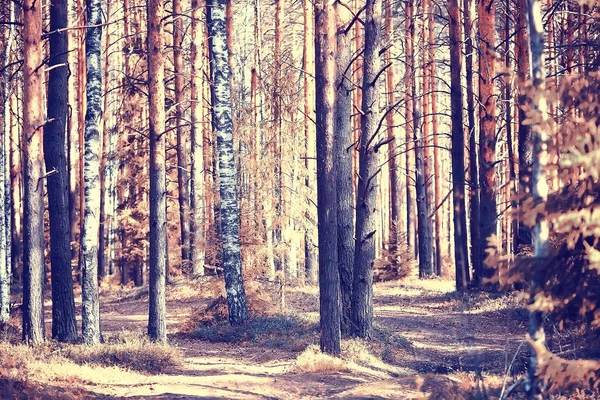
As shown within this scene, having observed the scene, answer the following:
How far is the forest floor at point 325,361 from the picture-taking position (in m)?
9.68

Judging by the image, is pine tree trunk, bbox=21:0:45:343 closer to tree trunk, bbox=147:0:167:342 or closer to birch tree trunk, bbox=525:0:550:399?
tree trunk, bbox=147:0:167:342

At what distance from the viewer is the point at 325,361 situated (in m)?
11.9

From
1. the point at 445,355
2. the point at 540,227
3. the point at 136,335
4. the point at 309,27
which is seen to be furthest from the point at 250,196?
the point at 540,227

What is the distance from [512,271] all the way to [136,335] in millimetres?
9651

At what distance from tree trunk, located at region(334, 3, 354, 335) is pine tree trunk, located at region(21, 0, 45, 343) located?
5506 millimetres

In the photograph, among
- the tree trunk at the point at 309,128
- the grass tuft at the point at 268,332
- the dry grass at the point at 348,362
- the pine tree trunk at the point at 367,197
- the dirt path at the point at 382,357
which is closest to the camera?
the dirt path at the point at 382,357

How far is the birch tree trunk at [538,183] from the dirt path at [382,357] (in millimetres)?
612

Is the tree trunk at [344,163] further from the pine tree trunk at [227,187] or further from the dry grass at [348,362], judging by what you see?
the pine tree trunk at [227,187]

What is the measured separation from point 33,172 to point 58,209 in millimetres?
1015

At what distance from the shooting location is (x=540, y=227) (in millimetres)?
6449

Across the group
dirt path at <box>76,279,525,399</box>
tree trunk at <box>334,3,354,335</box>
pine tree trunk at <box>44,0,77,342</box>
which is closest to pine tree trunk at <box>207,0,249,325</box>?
dirt path at <box>76,279,525,399</box>

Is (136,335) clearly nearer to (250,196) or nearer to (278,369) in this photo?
(278,369)

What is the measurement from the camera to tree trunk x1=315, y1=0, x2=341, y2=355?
1202 cm

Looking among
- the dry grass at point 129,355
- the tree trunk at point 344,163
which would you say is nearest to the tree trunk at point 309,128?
the tree trunk at point 344,163
